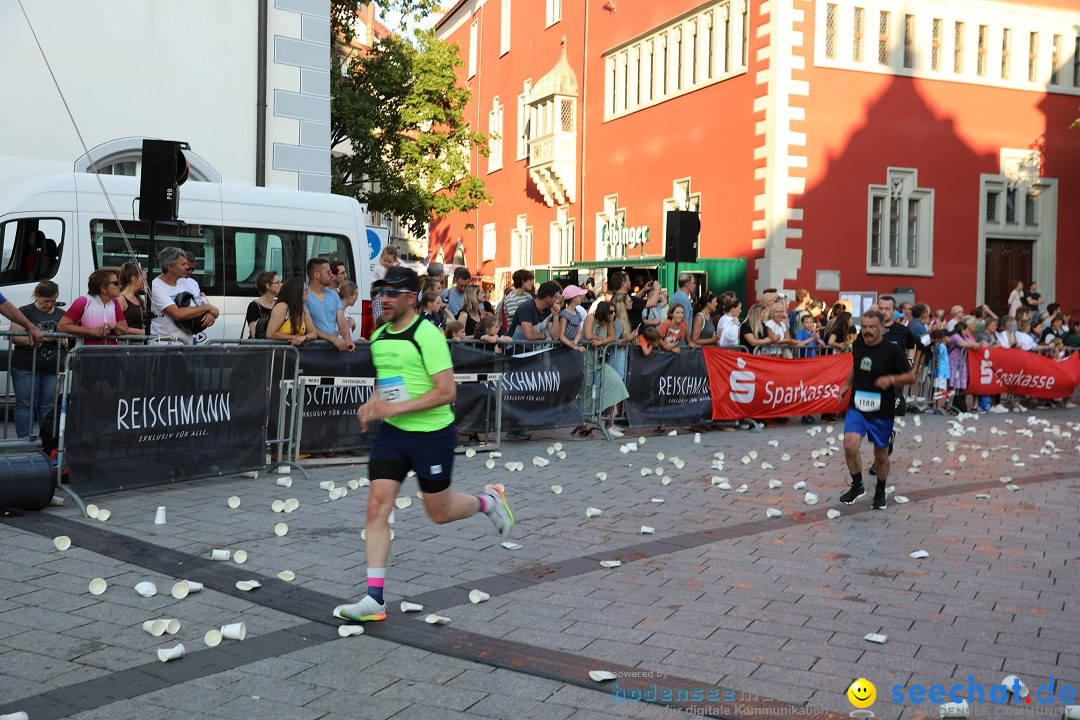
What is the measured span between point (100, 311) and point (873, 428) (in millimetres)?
6855

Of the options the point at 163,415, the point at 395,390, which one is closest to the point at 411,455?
the point at 395,390

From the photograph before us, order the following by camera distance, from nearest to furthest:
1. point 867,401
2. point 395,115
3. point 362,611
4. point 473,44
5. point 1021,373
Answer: point 362,611 → point 867,401 → point 1021,373 → point 395,115 → point 473,44

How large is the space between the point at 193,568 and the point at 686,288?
1075cm

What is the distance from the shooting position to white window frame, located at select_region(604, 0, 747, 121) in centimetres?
2756

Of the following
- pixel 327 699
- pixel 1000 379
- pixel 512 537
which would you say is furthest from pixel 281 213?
pixel 1000 379

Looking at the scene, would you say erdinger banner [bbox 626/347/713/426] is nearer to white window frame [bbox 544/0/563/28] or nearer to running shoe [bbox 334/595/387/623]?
running shoe [bbox 334/595/387/623]

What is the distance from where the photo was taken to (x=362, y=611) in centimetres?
549

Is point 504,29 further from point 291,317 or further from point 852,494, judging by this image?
point 852,494

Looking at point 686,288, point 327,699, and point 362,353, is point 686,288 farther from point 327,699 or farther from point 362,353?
point 327,699

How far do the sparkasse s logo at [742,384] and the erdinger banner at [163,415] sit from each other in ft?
24.3

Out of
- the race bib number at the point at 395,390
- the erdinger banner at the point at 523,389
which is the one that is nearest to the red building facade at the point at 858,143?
the erdinger banner at the point at 523,389

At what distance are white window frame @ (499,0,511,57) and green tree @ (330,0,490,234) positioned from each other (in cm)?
1202

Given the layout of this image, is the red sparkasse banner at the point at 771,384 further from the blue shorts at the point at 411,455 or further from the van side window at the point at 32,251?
the blue shorts at the point at 411,455

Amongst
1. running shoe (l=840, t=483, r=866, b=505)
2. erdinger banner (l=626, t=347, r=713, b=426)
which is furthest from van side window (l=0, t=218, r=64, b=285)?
running shoe (l=840, t=483, r=866, b=505)
